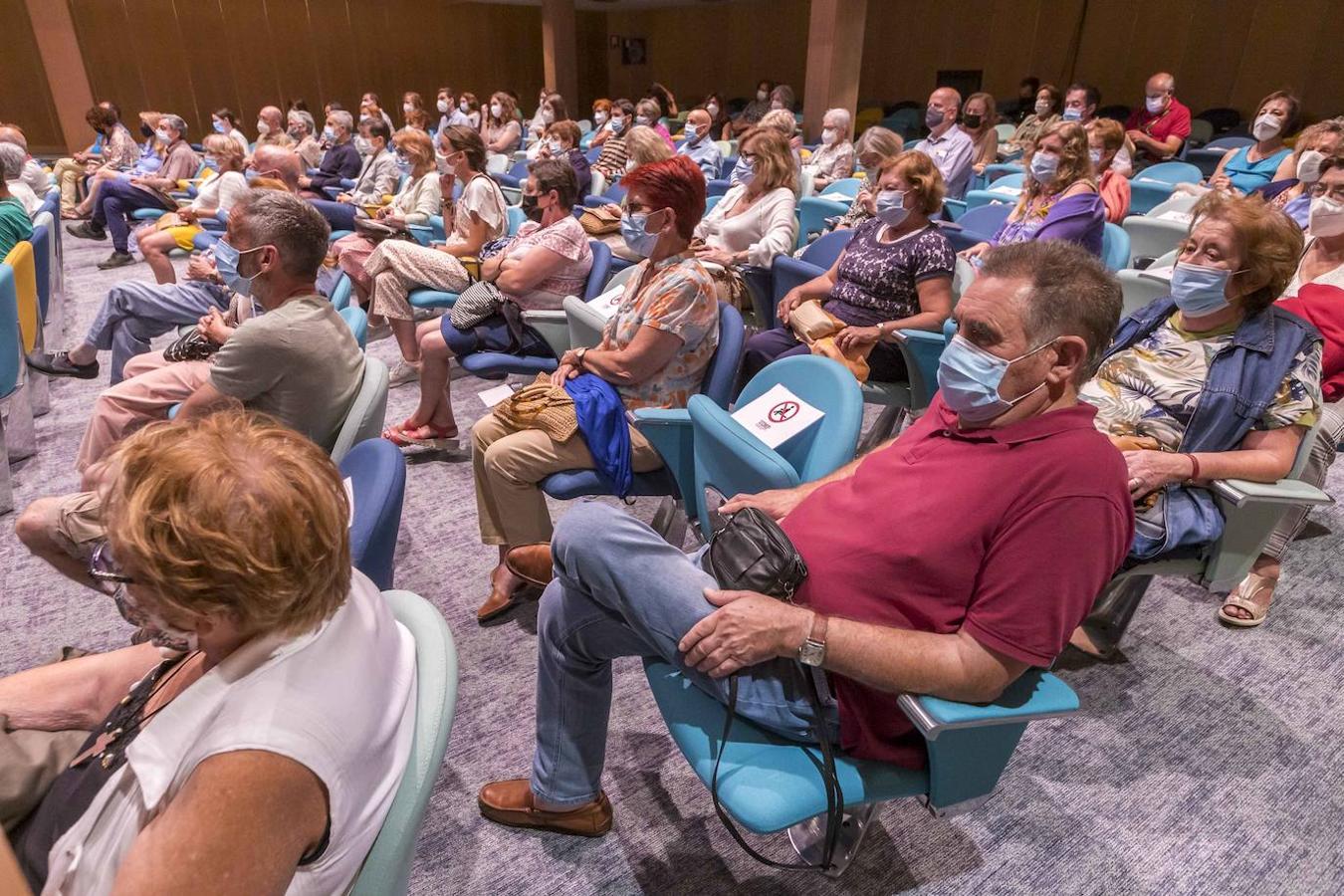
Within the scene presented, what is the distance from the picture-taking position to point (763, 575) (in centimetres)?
133

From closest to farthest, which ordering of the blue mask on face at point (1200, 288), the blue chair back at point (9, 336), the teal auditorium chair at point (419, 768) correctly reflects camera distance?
1. the teal auditorium chair at point (419, 768)
2. the blue mask on face at point (1200, 288)
3. the blue chair back at point (9, 336)

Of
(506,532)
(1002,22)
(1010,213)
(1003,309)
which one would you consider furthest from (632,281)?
(1002,22)

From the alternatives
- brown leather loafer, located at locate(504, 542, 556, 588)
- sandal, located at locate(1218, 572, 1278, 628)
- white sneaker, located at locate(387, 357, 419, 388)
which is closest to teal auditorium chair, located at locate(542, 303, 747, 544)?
brown leather loafer, located at locate(504, 542, 556, 588)

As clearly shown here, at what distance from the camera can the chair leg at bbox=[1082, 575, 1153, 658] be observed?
2227mm

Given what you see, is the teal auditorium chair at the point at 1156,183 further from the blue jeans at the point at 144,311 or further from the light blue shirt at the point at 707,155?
the blue jeans at the point at 144,311

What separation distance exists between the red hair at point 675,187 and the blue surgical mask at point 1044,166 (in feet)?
6.67

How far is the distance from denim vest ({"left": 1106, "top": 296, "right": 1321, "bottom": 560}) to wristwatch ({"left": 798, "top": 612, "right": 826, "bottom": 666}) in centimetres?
109

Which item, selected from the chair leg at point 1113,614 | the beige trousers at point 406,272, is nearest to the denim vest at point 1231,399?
the chair leg at point 1113,614

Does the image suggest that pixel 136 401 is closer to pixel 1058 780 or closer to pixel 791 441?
pixel 791 441

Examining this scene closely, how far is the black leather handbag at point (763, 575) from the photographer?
1.25 m

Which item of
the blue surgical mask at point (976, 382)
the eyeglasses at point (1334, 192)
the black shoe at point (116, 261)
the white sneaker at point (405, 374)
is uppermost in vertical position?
the eyeglasses at point (1334, 192)

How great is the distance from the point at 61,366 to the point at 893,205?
13.1ft

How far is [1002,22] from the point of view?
41.5 feet

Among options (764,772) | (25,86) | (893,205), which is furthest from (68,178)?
(764,772)
